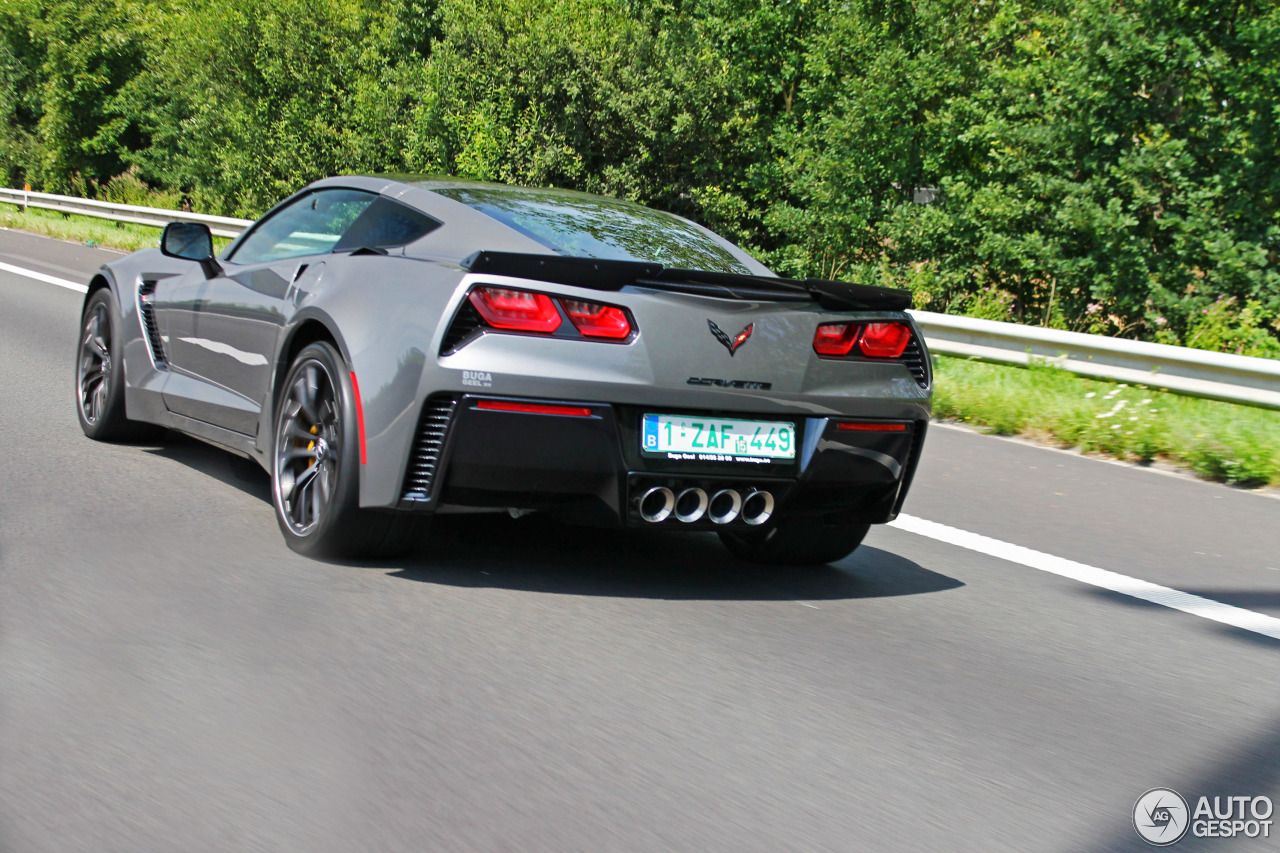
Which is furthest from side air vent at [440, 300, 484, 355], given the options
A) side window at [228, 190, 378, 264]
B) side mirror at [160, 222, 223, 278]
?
side mirror at [160, 222, 223, 278]

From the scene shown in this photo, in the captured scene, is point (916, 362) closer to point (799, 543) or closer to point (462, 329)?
point (799, 543)

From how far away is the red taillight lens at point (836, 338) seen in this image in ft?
14.5

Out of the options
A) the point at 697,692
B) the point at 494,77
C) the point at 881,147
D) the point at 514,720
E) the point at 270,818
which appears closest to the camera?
the point at 270,818

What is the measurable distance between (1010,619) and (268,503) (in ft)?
9.64

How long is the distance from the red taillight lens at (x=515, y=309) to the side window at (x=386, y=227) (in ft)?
2.33

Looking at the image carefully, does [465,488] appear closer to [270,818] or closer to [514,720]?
[514,720]

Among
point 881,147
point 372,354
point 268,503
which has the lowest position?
point 268,503

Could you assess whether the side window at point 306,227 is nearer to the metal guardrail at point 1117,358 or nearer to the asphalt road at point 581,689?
the asphalt road at point 581,689

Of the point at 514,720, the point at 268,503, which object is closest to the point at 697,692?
the point at 514,720

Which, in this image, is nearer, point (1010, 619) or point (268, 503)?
point (1010, 619)

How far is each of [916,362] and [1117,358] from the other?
5318 millimetres

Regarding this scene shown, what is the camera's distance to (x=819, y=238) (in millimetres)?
21203

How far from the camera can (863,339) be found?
Result: 14.9 ft

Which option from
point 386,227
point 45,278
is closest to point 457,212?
point 386,227
